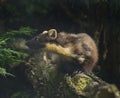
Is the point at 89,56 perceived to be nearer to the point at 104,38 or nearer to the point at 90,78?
the point at 90,78

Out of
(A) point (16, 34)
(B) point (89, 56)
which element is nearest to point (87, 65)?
(B) point (89, 56)

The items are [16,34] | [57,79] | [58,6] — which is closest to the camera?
[57,79]

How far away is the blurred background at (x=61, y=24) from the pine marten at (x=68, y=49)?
26 cm

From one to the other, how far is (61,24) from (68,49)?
1.06 meters

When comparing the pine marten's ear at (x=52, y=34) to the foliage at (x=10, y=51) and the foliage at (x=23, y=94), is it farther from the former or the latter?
the foliage at (x=23, y=94)

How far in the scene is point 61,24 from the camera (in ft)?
22.2

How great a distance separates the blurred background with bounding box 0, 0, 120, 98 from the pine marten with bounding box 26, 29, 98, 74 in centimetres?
26

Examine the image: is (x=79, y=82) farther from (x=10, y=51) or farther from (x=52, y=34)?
(x=10, y=51)

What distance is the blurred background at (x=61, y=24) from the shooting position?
6031 mm

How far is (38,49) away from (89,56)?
0.64 m

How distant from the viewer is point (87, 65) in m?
5.78

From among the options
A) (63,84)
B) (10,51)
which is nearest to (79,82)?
(63,84)

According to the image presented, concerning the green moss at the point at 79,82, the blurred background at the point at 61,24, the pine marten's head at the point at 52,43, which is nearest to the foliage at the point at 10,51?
the blurred background at the point at 61,24

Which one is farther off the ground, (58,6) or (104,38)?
(58,6)
